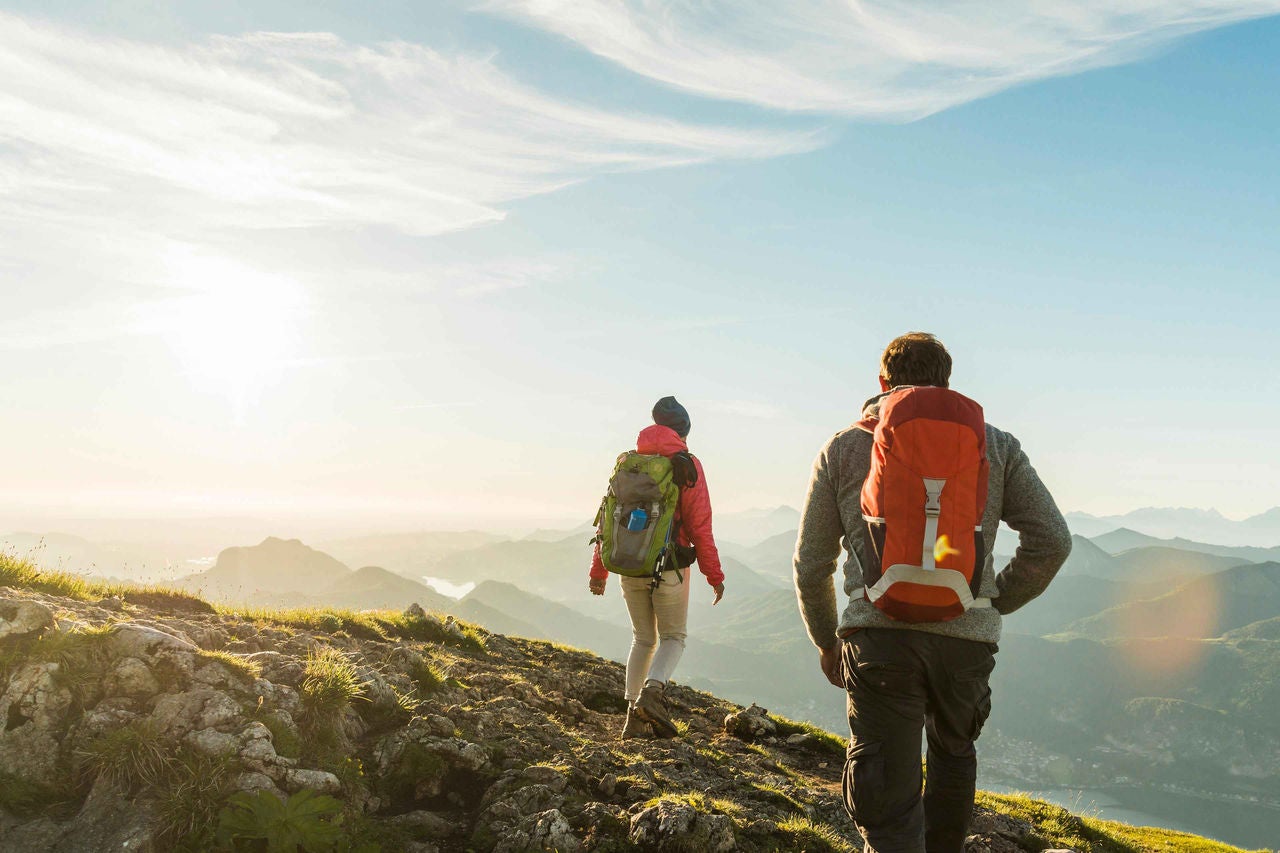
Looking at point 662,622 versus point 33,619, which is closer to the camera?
point 33,619

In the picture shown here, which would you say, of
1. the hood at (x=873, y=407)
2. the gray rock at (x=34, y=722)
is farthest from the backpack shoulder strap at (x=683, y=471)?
the gray rock at (x=34, y=722)

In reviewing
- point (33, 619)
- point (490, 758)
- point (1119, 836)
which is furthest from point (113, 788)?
point (1119, 836)

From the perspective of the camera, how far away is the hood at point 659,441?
869 centimetres

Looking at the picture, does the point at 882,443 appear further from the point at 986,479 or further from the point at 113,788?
the point at 113,788

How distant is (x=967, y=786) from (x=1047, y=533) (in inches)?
68.5

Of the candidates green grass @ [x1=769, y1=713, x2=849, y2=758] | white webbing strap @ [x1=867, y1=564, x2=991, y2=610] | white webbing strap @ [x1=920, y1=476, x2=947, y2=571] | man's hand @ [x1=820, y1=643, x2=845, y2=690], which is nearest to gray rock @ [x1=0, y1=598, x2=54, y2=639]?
man's hand @ [x1=820, y1=643, x2=845, y2=690]

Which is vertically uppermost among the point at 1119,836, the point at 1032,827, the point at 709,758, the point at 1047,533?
the point at 1047,533

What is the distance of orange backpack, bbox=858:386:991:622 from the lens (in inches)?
161

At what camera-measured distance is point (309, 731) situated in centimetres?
614

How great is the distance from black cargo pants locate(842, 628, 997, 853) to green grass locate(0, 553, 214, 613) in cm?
916

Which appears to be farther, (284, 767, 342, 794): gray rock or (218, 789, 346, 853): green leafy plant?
(284, 767, 342, 794): gray rock

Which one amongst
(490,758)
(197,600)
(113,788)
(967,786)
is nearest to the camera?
(967,786)

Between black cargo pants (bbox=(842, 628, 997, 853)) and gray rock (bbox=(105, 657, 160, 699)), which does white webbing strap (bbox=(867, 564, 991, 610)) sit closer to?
black cargo pants (bbox=(842, 628, 997, 853))

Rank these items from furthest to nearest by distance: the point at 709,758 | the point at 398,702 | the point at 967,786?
1. the point at 709,758
2. the point at 398,702
3. the point at 967,786
